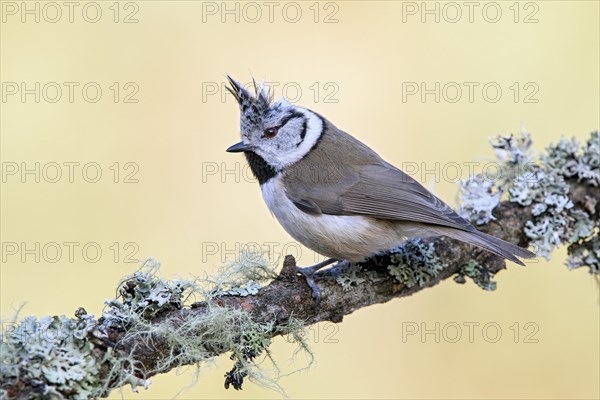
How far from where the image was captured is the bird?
331 cm

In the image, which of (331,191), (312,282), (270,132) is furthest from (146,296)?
(270,132)

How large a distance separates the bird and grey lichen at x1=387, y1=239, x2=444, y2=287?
70 millimetres

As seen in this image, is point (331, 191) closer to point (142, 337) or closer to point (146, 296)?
point (146, 296)

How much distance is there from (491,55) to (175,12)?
8.63 feet

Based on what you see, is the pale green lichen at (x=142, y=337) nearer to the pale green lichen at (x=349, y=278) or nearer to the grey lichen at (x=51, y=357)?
the grey lichen at (x=51, y=357)

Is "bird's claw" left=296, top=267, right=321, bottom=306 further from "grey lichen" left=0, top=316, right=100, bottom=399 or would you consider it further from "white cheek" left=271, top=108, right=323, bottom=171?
"grey lichen" left=0, top=316, right=100, bottom=399

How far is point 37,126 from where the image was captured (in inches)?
203

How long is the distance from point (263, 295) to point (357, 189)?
3.21 feet

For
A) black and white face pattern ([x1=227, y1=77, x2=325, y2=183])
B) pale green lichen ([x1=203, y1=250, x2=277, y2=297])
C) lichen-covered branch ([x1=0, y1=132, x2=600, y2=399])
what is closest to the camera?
lichen-covered branch ([x1=0, y1=132, x2=600, y2=399])

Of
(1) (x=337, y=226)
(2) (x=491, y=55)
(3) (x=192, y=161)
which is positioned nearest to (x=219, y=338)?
(1) (x=337, y=226)

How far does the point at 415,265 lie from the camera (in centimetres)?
328

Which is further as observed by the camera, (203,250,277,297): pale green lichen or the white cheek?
the white cheek

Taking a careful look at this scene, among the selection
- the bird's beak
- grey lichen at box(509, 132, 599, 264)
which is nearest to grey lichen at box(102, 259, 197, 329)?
the bird's beak

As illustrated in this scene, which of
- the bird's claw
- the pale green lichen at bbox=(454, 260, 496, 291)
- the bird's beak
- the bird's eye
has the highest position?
the bird's eye
